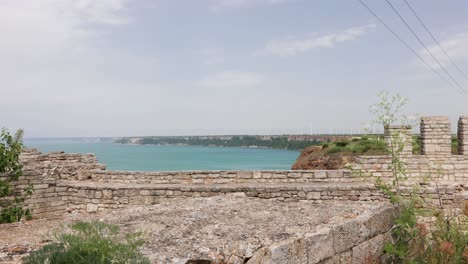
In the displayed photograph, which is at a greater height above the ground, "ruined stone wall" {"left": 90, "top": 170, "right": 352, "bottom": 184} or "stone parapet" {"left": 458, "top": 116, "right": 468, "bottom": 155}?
"stone parapet" {"left": 458, "top": 116, "right": 468, "bottom": 155}

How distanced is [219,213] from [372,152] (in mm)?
16673

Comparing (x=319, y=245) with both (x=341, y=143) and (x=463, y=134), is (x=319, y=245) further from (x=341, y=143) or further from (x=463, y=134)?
(x=341, y=143)

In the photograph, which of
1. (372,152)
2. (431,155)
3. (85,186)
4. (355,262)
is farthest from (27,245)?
(372,152)

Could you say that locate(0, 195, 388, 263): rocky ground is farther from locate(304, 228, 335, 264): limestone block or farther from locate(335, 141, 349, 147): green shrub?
locate(335, 141, 349, 147): green shrub

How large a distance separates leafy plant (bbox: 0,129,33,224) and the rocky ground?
5.05 metres

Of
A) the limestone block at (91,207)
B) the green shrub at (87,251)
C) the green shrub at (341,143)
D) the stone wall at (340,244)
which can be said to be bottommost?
the limestone block at (91,207)

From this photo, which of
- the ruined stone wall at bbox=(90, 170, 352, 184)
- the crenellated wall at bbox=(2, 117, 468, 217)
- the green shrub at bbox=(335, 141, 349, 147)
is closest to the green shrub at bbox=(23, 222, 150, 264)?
the crenellated wall at bbox=(2, 117, 468, 217)

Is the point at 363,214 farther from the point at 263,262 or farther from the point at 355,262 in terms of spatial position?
the point at 263,262

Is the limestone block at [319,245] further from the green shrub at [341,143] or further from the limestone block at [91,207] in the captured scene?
the green shrub at [341,143]

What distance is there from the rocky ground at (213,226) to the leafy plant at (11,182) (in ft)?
16.6

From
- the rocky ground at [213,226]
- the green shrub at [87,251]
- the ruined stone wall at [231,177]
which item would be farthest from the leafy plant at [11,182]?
the green shrub at [87,251]

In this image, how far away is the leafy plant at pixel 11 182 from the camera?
9805 millimetres

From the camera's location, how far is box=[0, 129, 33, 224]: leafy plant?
9805mm

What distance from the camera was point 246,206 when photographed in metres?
4.71
